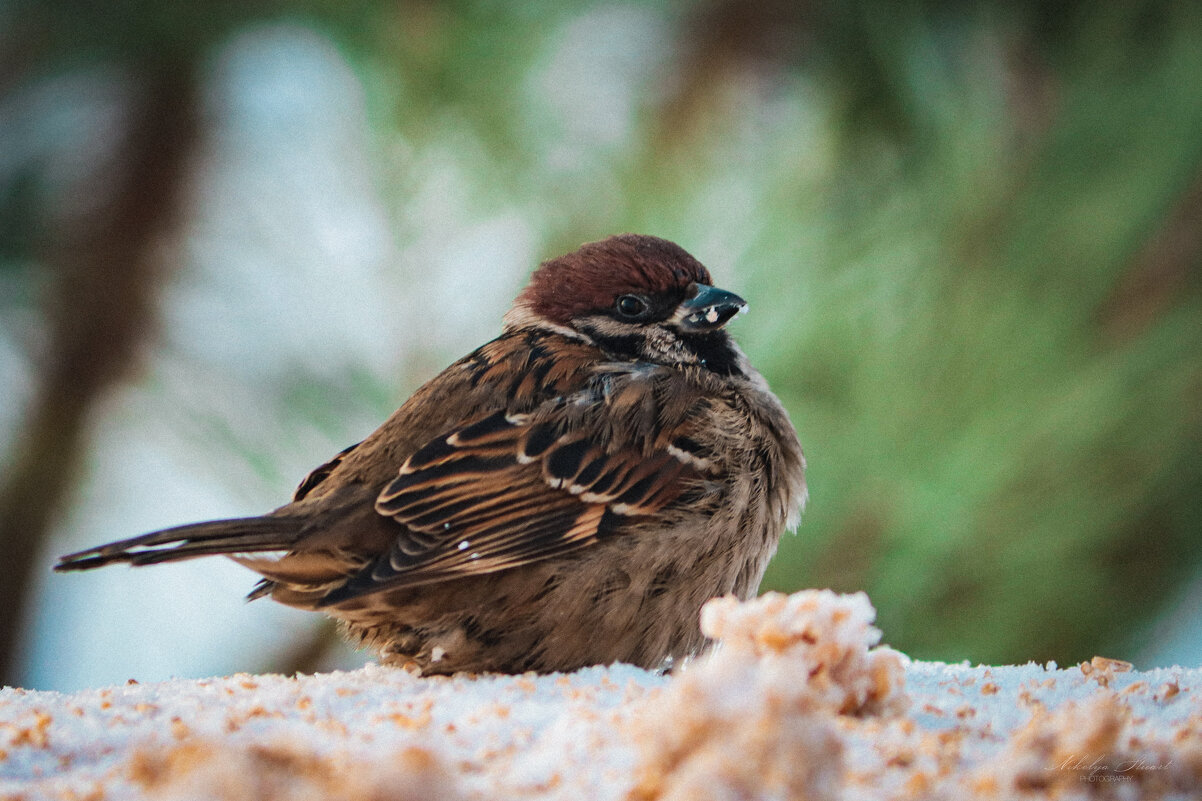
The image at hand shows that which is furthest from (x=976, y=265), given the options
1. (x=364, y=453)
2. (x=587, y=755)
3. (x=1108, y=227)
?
(x=587, y=755)

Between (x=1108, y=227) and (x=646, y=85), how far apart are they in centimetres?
92

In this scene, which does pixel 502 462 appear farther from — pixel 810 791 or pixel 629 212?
pixel 810 791

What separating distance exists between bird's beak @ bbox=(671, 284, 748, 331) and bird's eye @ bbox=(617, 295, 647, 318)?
0.21 feet

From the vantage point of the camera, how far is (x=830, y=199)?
2.06 metres

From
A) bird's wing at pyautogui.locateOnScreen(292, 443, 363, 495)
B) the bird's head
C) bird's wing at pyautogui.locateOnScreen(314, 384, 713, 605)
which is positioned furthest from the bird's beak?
bird's wing at pyautogui.locateOnScreen(292, 443, 363, 495)

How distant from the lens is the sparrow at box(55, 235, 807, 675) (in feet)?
5.05

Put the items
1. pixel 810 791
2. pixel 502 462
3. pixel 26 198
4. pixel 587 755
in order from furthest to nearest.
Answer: pixel 26 198 < pixel 502 462 < pixel 587 755 < pixel 810 791

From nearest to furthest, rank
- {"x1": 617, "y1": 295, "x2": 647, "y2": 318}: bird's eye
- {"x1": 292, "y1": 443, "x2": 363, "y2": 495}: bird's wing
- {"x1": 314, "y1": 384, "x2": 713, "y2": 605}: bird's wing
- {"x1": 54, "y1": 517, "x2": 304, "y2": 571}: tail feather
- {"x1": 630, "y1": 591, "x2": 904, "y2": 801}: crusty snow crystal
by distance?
{"x1": 630, "y1": 591, "x2": 904, "y2": 801}: crusty snow crystal → {"x1": 54, "y1": 517, "x2": 304, "y2": 571}: tail feather → {"x1": 314, "y1": 384, "x2": 713, "y2": 605}: bird's wing → {"x1": 292, "y1": 443, "x2": 363, "y2": 495}: bird's wing → {"x1": 617, "y1": 295, "x2": 647, "y2": 318}: bird's eye

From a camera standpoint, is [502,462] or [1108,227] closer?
[502,462]

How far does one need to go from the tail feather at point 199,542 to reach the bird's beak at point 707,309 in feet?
2.47

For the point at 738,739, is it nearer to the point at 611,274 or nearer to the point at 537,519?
the point at 537,519

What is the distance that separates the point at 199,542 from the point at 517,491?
0.44m
